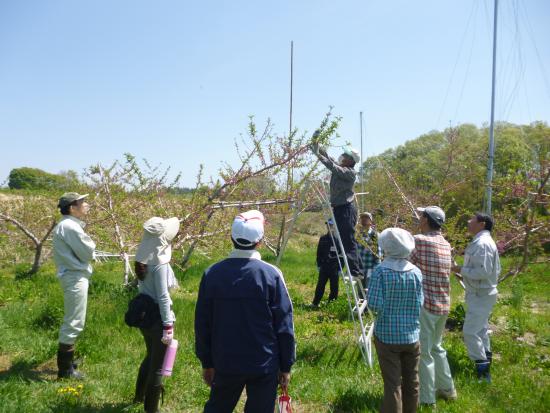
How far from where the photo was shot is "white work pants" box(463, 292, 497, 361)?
4.18 metres

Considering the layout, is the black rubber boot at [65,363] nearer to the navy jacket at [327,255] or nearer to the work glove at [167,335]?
the work glove at [167,335]

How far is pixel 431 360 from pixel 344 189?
2334 mm

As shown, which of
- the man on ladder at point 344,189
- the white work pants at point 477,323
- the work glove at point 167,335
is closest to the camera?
the work glove at point 167,335

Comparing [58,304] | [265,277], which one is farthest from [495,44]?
[58,304]

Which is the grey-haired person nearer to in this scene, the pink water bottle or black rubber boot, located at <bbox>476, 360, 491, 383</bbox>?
the pink water bottle

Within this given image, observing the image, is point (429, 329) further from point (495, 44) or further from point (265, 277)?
point (495, 44)

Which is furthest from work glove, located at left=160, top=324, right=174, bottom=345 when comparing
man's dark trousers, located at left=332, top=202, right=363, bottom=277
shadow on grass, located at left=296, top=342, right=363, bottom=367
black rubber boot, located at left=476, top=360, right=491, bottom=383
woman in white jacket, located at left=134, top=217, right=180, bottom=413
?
black rubber boot, located at left=476, top=360, right=491, bottom=383

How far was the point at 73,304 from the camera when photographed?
160 inches

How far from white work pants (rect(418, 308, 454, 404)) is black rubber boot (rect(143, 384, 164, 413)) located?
7.61 ft

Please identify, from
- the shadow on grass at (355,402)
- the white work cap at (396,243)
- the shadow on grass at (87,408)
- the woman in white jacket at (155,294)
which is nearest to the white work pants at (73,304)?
the shadow on grass at (87,408)

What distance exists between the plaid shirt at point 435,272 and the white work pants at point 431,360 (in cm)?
10

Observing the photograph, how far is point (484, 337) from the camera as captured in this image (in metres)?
4.31

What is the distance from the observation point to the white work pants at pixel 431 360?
Result: 3561 millimetres

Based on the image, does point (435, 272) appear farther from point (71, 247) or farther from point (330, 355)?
point (71, 247)
